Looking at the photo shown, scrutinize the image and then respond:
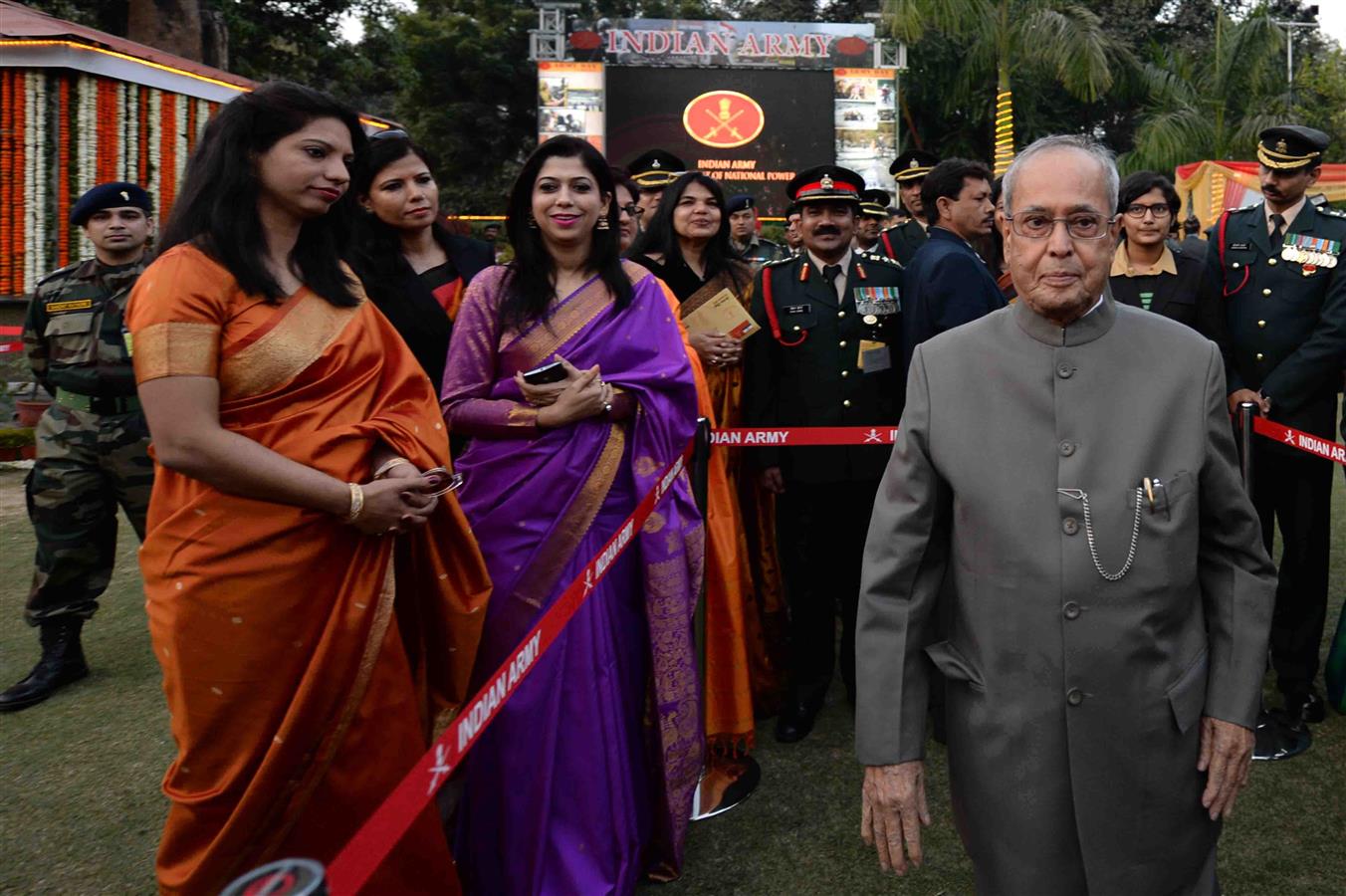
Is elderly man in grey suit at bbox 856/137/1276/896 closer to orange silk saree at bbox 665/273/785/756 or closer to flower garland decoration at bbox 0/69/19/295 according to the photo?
orange silk saree at bbox 665/273/785/756

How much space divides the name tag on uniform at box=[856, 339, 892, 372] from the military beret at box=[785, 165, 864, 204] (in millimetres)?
521

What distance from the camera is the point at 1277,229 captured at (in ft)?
12.6

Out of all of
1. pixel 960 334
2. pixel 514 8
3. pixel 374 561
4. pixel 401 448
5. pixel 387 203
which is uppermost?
pixel 514 8

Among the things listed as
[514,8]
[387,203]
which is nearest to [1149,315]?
[387,203]

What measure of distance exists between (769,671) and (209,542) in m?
2.53

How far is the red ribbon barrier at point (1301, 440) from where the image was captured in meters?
3.50

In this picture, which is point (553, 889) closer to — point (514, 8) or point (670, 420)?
point (670, 420)

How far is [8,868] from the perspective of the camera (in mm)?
2971

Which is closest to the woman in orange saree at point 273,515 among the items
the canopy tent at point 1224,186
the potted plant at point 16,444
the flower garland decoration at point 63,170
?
the potted plant at point 16,444

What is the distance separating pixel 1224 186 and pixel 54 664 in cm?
1559

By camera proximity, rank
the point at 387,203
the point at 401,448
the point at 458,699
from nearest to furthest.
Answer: the point at 401,448, the point at 458,699, the point at 387,203

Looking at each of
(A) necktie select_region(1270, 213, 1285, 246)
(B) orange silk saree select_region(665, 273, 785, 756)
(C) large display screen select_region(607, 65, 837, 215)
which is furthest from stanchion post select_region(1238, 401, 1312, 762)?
(C) large display screen select_region(607, 65, 837, 215)

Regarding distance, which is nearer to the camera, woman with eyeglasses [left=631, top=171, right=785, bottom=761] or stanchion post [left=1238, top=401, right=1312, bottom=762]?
stanchion post [left=1238, top=401, right=1312, bottom=762]

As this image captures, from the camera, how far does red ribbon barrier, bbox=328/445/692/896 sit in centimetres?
135
